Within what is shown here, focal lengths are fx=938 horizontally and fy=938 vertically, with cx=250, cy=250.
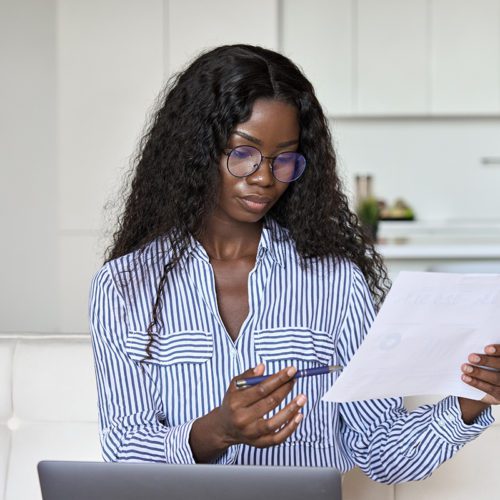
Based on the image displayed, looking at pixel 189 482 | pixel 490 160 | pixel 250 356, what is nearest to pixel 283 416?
pixel 189 482

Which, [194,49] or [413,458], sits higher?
[194,49]

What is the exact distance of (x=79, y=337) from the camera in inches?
72.4

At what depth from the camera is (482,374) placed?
1.27 meters

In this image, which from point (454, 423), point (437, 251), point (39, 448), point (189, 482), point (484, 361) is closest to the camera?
point (189, 482)

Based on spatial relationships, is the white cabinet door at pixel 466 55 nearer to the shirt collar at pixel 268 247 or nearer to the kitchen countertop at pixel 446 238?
the kitchen countertop at pixel 446 238

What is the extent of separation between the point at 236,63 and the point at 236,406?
0.61 m

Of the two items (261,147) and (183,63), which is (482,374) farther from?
(183,63)

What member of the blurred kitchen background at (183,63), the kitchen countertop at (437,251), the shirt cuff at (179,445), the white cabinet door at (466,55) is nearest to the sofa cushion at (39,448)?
the shirt cuff at (179,445)

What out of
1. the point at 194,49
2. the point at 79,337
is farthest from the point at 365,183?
the point at 79,337

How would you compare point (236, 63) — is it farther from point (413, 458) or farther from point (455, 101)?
point (455, 101)

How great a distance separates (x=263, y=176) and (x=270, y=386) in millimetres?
403

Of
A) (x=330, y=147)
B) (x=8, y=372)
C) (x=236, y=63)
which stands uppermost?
(x=236, y=63)

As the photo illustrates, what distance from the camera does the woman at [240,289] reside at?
4.71 feet

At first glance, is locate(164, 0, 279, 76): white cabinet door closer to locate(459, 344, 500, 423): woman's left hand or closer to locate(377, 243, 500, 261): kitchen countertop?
locate(377, 243, 500, 261): kitchen countertop
